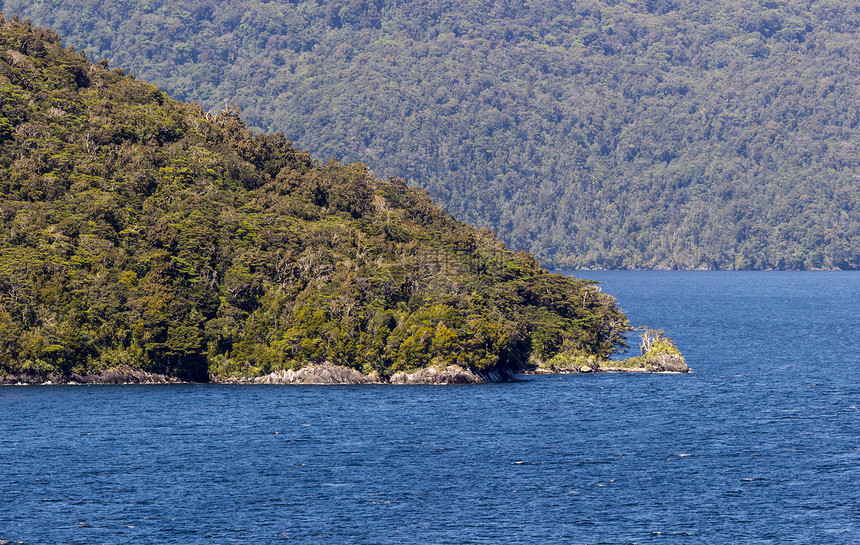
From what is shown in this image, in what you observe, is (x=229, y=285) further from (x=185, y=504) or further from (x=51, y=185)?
(x=185, y=504)

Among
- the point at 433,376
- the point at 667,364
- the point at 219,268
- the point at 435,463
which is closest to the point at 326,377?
the point at 433,376

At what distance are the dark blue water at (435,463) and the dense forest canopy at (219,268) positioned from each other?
5.59 m

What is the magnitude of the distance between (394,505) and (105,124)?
4006 inches

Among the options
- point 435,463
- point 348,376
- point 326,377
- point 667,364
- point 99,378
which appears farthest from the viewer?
point 667,364

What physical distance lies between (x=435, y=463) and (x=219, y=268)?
56582 millimetres

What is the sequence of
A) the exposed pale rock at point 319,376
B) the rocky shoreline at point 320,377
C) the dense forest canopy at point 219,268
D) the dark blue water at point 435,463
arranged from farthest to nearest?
the exposed pale rock at point 319,376, the dense forest canopy at point 219,268, the rocky shoreline at point 320,377, the dark blue water at point 435,463

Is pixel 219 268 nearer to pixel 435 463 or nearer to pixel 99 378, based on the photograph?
pixel 99 378

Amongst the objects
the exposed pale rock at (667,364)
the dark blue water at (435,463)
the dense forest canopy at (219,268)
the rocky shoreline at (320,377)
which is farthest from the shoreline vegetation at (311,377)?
the exposed pale rock at (667,364)

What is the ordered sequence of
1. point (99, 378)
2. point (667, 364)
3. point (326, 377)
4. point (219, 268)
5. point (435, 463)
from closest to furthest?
1. point (435, 463)
2. point (99, 378)
3. point (326, 377)
4. point (219, 268)
5. point (667, 364)

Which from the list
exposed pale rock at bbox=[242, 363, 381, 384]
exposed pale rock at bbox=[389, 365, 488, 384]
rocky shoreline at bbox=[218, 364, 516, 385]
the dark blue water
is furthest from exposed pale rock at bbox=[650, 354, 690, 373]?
exposed pale rock at bbox=[242, 363, 381, 384]

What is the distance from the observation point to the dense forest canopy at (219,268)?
393ft

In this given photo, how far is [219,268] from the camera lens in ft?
429

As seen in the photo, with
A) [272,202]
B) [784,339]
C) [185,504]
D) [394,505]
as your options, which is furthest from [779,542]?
[784,339]

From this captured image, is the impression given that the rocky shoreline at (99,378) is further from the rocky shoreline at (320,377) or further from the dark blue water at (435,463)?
the dark blue water at (435,463)
